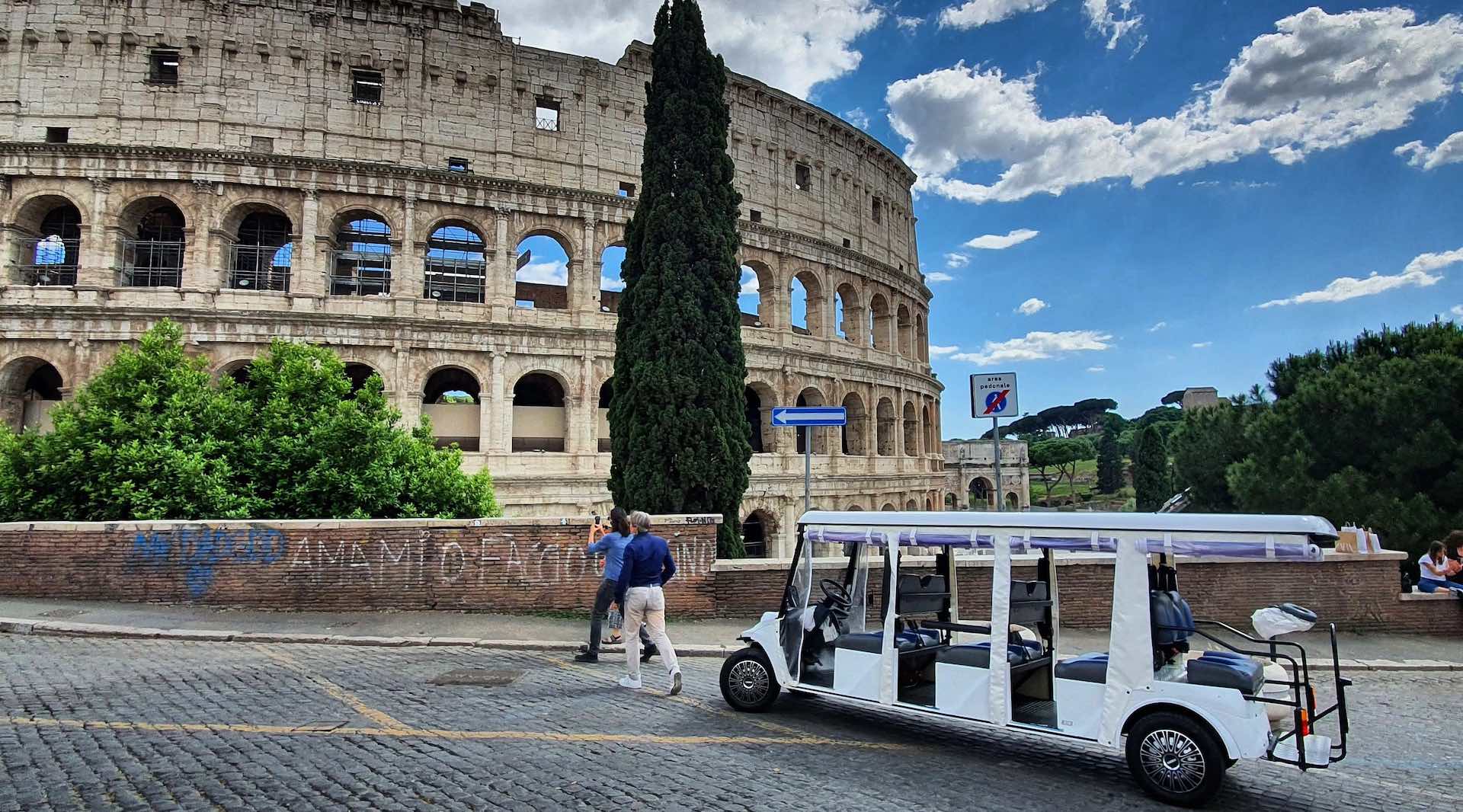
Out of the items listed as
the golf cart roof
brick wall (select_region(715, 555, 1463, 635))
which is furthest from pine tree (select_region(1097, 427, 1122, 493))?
the golf cart roof

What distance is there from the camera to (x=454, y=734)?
632 cm

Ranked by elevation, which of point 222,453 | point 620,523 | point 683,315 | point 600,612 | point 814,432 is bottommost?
Result: point 600,612

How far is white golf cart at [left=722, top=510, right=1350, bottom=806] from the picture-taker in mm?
5035

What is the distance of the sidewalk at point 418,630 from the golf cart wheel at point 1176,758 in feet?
15.4

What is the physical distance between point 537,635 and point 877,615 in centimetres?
498

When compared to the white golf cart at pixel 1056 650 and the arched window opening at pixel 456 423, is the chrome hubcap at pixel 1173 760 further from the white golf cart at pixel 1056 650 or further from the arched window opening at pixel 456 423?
the arched window opening at pixel 456 423

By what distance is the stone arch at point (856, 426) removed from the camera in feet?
100

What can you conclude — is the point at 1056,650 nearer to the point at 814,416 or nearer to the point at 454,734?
the point at 454,734

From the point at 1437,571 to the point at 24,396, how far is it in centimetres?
3396

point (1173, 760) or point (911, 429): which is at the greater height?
point (911, 429)

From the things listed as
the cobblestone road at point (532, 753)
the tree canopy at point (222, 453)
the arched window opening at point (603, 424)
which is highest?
the arched window opening at point (603, 424)

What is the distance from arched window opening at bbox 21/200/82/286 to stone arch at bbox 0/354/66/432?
2610 millimetres

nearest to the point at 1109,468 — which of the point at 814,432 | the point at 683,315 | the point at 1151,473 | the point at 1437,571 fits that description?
the point at 1151,473

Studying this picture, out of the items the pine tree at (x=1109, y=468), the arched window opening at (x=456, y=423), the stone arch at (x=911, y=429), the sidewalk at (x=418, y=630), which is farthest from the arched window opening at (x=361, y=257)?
the pine tree at (x=1109, y=468)
